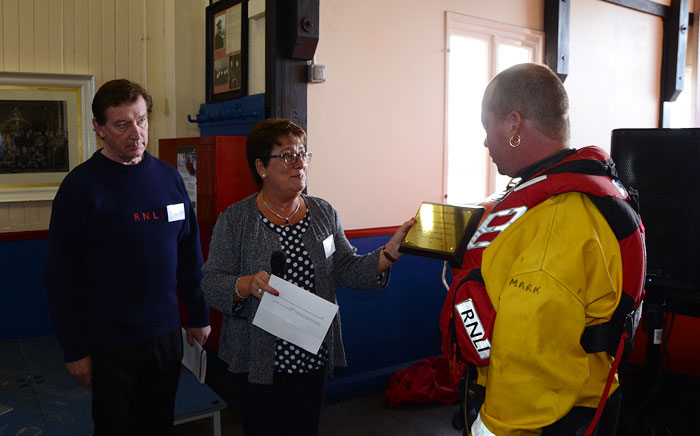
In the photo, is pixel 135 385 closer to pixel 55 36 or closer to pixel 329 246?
pixel 329 246

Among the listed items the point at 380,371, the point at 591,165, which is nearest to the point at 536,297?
the point at 591,165

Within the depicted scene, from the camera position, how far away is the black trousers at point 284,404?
192cm

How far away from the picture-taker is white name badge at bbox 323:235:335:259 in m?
2.03

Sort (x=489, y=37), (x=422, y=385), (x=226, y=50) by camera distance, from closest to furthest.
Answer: (x=422, y=385) < (x=226, y=50) < (x=489, y=37)

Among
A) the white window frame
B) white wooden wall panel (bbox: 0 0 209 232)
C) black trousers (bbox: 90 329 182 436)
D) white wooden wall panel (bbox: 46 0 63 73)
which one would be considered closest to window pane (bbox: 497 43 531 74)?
the white window frame

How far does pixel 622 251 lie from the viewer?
1244mm

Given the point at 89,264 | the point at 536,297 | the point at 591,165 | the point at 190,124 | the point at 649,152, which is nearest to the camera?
the point at 536,297

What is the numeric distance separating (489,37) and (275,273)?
3.22m

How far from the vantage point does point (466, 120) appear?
4469 mm

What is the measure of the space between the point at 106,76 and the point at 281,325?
2.89 meters

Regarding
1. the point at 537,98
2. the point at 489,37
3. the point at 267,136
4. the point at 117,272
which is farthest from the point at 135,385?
the point at 489,37

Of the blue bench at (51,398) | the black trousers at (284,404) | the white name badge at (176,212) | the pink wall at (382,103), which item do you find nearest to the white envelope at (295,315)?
the black trousers at (284,404)

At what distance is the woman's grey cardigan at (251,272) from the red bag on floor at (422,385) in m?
1.71

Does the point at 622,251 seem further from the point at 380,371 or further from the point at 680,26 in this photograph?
the point at 680,26
